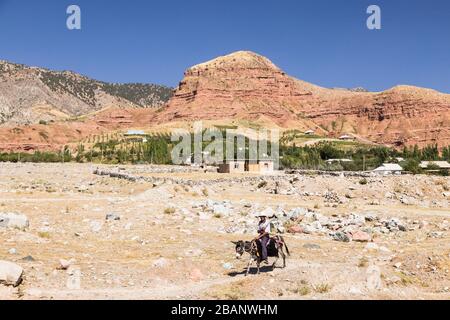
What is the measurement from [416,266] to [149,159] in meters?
84.5

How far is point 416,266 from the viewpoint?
13266 millimetres

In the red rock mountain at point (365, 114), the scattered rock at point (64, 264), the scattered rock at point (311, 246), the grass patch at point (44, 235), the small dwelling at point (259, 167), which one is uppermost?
the red rock mountain at point (365, 114)

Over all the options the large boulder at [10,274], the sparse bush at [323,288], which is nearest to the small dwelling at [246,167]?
the sparse bush at [323,288]

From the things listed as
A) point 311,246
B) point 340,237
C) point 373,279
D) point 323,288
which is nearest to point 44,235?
point 311,246

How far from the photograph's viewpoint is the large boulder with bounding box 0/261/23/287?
10.6 m

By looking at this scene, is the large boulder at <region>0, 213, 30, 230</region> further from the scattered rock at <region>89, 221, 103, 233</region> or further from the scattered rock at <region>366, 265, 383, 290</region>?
the scattered rock at <region>366, 265, 383, 290</region>

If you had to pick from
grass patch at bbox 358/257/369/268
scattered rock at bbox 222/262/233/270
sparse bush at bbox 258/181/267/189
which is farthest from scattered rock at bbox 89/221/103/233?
sparse bush at bbox 258/181/267/189

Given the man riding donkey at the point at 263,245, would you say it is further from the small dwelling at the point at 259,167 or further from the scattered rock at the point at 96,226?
the small dwelling at the point at 259,167

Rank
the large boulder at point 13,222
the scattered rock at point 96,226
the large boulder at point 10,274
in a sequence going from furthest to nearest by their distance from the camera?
the scattered rock at point 96,226 < the large boulder at point 13,222 < the large boulder at point 10,274

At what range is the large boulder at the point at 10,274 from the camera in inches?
416

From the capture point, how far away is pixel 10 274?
1070 cm

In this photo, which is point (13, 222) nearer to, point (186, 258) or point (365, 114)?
point (186, 258)
